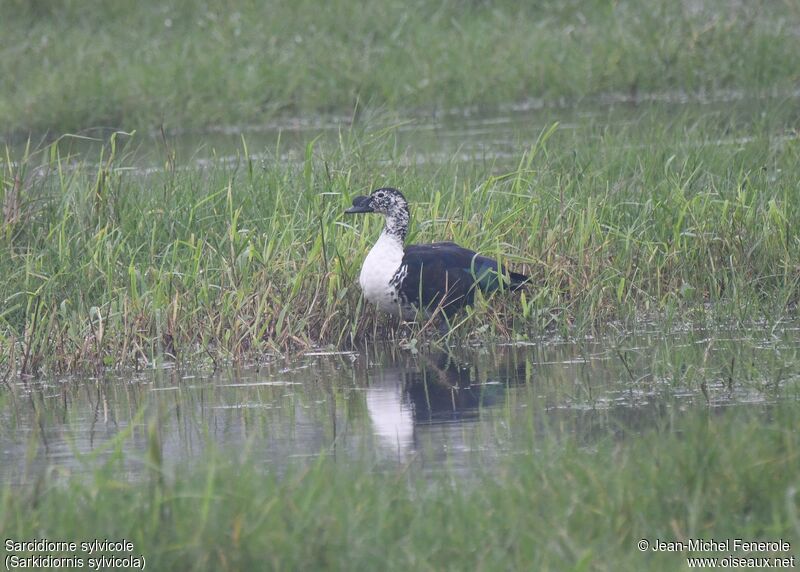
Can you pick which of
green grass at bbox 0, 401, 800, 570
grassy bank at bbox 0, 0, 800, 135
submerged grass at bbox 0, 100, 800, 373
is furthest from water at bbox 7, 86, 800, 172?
green grass at bbox 0, 401, 800, 570

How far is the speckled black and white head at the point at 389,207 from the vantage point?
7906mm

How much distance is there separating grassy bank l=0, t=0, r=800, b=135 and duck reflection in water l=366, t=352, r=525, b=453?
905 centimetres

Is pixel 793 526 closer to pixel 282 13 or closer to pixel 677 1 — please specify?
pixel 677 1

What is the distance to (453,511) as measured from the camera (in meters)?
4.37

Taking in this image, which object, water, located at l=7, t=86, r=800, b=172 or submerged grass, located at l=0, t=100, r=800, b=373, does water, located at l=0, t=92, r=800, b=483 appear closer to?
submerged grass, located at l=0, t=100, r=800, b=373

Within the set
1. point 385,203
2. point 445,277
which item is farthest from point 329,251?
point 445,277

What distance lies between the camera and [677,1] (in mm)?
18312

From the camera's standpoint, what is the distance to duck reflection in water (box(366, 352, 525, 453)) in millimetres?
5891

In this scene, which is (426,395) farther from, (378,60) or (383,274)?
(378,60)

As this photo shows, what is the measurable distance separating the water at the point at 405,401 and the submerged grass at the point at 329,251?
28 centimetres

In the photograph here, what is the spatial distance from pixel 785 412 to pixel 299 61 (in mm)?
13143

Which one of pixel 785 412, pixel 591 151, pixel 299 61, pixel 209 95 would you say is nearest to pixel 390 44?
pixel 299 61

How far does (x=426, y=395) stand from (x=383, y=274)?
119 cm

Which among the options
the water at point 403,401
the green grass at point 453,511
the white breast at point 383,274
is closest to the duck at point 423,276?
the white breast at point 383,274
